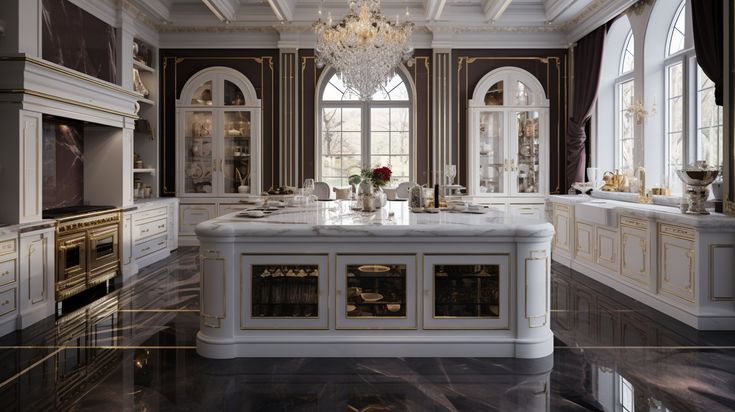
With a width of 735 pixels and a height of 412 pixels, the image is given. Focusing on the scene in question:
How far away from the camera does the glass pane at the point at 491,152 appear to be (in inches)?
316

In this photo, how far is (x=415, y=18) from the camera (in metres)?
7.81

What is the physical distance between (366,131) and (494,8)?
257 cm

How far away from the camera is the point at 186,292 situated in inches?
206

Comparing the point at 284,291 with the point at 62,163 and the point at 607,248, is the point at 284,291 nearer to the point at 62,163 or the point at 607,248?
the point at 62,163

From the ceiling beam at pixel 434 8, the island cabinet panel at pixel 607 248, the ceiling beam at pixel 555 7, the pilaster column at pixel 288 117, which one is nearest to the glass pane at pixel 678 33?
the ceiling beam at pixel 555 7

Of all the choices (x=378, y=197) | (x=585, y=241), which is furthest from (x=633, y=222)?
(x=378, y=197)

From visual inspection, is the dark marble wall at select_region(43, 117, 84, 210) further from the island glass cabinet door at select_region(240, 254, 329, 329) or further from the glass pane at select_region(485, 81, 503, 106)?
the glass pane at select_region(485, 81, 503, 106)

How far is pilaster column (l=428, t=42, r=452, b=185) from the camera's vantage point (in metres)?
8.04

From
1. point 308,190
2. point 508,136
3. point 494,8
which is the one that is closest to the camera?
point 308,190

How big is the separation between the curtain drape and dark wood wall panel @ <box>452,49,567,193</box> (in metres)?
3.23

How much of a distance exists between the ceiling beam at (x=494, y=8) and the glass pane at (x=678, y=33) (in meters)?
1.96

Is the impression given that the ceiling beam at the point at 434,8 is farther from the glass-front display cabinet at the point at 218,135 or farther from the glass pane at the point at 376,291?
the glass pane at the point at 376,291

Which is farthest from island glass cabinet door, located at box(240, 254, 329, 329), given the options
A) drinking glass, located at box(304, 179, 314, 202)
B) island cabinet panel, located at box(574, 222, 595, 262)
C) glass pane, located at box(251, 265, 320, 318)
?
island cabinet panel, located at box(574, 222, 595, 262)

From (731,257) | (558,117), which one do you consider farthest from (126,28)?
(731,257)
